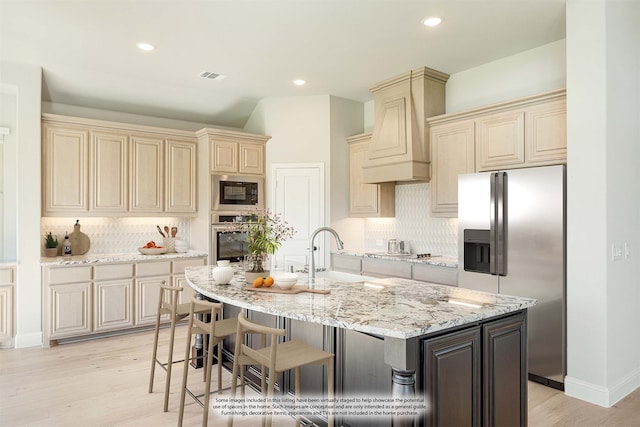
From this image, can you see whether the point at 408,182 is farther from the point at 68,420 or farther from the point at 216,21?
A: the point at 68,420

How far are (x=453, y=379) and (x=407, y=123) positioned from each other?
10.9ft

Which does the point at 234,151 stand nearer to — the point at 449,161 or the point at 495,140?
the point at 449,161

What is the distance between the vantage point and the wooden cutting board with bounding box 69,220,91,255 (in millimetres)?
4859

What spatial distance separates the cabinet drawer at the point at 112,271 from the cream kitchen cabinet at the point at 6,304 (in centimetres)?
77

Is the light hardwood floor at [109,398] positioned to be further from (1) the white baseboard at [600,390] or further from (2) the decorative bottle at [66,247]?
(2) the decorative bottle at [66,247]

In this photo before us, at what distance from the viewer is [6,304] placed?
13.7 ft

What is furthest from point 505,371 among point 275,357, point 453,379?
point 275,357

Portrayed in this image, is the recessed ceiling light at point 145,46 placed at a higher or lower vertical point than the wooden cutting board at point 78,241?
higher

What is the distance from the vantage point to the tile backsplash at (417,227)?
470cm

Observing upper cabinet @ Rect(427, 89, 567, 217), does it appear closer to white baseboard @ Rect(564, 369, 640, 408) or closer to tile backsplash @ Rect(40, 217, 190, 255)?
white baseboard @ Rect(564, 369, 640, 408)

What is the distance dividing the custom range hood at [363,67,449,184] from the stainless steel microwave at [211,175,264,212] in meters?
1.70

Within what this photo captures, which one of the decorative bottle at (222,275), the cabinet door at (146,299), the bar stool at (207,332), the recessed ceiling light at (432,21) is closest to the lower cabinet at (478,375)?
the bar stool at (207,332)

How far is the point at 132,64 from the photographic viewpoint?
14.3ft

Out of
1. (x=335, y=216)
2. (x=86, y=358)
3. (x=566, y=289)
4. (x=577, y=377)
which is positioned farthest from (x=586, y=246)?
(x=86, y=358)
